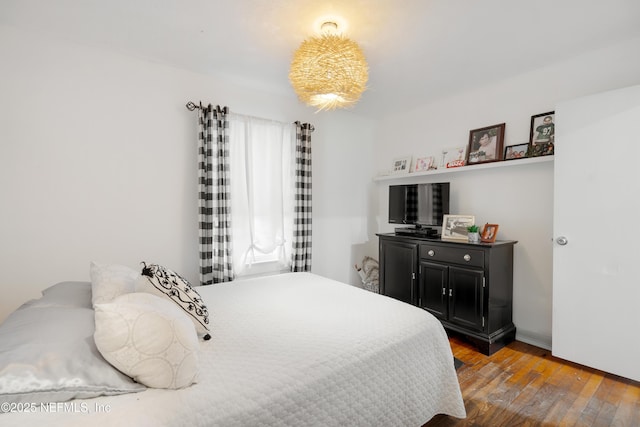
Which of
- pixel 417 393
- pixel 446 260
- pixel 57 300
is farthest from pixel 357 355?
pixel 446 260

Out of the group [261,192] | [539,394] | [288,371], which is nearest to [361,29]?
[261,192]

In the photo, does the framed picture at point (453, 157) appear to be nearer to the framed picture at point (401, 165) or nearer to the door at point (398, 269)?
the framed picture at point (401, 165)

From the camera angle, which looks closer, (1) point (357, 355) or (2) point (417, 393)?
(1) point (357, 355)

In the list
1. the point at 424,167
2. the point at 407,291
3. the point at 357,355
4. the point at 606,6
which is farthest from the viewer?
the point at 424,167

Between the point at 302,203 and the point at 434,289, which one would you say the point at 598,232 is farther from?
the point at 302,203

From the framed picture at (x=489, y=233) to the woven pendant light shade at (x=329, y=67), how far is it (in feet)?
6.03

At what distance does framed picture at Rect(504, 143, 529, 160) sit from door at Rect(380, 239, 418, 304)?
123 centimetres

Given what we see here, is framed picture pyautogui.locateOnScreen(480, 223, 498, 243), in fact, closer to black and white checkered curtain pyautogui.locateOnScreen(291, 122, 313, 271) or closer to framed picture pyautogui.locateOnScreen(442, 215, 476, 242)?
framed picture pyautogui.locateOnScreen(442, 215, 476, 242)

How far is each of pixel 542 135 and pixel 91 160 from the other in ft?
12.5

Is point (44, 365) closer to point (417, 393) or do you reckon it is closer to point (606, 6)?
point (417, 393)

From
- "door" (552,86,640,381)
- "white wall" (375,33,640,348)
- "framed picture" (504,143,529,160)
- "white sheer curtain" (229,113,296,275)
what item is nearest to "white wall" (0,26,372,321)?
"white sheer curtain" (229,113,296,275)

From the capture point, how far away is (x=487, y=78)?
9.66 ft

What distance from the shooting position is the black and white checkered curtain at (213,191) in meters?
2.81

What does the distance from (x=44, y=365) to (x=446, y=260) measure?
290 cm
